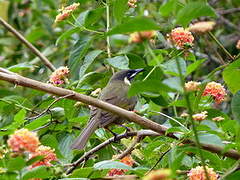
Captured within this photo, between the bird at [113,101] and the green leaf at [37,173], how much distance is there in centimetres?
106

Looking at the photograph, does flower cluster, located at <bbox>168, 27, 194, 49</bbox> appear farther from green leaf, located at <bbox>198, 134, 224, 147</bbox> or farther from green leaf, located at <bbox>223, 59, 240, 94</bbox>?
green leaf, located at <bbox>198, 134, 224, 147</bbox>

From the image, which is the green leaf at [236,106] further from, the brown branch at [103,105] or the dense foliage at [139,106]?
the brown branch at [103,105]

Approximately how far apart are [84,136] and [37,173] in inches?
44.9

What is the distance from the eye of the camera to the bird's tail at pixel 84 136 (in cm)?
329

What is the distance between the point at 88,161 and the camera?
298 cm

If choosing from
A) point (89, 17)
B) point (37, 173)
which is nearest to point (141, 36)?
point (37, 173)

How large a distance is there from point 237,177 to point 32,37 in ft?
17.7

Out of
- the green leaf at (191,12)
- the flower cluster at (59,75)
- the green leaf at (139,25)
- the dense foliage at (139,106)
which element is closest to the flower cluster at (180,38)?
the dense foliage at (139,106)

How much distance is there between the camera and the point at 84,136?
11.1 feet

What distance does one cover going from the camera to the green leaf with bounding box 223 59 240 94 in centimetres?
249

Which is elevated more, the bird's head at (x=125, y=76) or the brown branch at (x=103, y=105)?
the brown branch at (x=103, y=105)


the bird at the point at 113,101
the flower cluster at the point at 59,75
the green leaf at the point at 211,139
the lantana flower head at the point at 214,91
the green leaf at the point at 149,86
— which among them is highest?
the green leaf at the point at 149,86

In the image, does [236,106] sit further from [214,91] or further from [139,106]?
[139,106]

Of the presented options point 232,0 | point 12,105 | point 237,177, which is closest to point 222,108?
point 232,0
